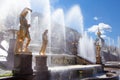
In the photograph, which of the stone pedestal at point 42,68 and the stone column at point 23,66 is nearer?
the stone column at point 23,66

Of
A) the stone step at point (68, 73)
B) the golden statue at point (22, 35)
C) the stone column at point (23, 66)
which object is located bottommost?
the stone step at point (68, 73)

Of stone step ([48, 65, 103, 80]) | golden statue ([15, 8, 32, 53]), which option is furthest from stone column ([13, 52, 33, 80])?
stone step ([48, 65, 103, 80])

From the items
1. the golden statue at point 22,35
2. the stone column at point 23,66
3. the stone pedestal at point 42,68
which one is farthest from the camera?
the stone pedestal at point 42,68

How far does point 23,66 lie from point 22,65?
0.07 metres

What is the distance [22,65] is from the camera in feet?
31.7

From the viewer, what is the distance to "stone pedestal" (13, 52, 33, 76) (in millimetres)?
9422

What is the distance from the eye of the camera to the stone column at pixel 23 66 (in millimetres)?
9398

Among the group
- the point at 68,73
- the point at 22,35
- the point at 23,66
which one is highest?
the point at 22,35

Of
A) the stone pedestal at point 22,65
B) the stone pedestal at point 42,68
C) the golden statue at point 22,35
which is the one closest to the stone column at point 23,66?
the stone pedestal at point 22,65

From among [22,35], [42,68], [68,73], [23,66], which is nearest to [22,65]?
[23,66]

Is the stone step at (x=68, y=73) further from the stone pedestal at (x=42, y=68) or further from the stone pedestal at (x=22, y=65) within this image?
the stone pedestal at (x=22, y=65)

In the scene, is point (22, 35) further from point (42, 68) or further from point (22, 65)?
point (42, 68)

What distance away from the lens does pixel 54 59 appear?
20266mm

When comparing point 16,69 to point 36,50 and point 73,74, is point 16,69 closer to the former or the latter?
point 73,74
